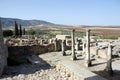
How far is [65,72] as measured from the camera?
391 inches

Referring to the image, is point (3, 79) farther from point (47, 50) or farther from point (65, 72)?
point (47, 50)

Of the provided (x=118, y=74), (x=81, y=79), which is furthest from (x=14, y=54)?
(x=81, y=79)

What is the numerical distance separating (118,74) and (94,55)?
6.48 meters

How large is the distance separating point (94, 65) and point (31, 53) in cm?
962

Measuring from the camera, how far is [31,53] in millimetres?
22672

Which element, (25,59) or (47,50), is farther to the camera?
(47,50)

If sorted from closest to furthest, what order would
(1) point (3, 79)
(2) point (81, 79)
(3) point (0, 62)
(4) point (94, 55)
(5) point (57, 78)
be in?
(2) point (81, 79), (5) point (57, 78), (1) point (3, 79), (3) point (0, 62), (4) point (94, 55)

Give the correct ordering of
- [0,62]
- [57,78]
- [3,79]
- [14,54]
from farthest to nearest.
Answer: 1. [14,54]
2. [0,62]
3. [3,79]
4. [57,78]

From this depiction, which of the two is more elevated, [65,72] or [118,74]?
[65,72]

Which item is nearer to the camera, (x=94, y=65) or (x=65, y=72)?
(x=65, y=72)

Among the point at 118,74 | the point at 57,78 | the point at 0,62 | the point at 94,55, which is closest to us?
the point at 57,78

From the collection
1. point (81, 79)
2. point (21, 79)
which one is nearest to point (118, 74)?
point (81, 79)

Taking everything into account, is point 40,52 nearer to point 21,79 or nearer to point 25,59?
point 25,59

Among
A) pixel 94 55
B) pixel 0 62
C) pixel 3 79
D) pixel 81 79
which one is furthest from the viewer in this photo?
pixel 94 55
